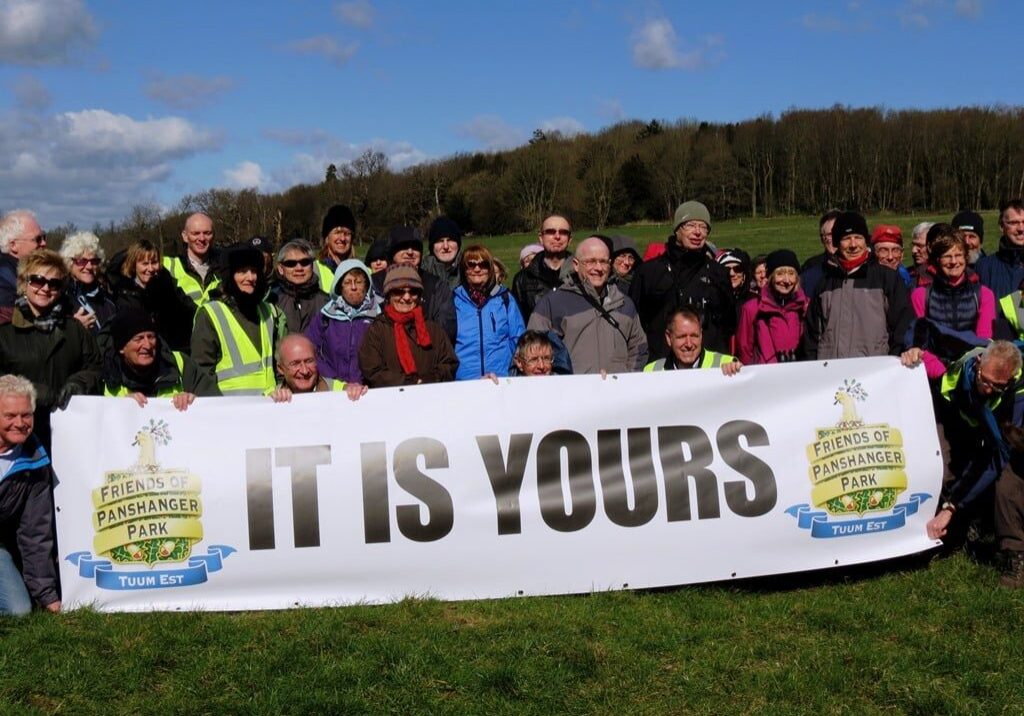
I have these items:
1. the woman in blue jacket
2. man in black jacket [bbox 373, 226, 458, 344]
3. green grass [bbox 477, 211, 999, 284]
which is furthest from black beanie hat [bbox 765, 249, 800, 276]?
green grass [bbox 477, 211, 999, 284]

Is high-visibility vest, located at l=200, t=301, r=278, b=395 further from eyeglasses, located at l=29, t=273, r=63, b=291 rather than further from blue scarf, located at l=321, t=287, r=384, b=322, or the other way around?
eyeglasses, located at l=29, t=273, r=63, b=291

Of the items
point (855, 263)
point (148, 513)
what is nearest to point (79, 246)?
point (148, 513)

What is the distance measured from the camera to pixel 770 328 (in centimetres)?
745

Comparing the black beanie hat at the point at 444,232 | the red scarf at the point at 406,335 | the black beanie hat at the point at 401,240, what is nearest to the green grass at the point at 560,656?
the red scarf at the point at 406,335

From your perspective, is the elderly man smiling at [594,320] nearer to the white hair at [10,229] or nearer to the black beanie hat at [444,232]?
the black beanie hat at [444,232]

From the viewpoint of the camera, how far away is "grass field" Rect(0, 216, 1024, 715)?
14.6 feet

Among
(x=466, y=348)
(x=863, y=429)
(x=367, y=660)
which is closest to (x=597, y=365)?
(x=466, y=348)

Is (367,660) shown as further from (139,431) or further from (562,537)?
(139,431)

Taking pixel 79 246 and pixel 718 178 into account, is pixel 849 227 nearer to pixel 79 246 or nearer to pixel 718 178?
pixel 79 246

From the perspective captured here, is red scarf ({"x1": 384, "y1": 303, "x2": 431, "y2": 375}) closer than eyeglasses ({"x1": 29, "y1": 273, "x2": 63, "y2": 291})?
No

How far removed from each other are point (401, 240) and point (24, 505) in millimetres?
3907

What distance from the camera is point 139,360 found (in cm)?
606

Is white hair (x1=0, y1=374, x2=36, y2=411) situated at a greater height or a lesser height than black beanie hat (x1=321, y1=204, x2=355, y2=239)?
lesser

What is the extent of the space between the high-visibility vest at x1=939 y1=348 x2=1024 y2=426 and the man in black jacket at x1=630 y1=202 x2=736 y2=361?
6.21 feet
